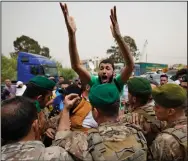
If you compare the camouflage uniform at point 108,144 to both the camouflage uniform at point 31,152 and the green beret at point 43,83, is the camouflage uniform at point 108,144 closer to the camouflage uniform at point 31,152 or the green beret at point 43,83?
the camouflage uniform at point 31,152

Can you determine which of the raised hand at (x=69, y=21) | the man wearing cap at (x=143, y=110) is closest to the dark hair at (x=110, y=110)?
the man wearing cap at (x=143, y=110)

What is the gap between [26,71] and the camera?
1591cm

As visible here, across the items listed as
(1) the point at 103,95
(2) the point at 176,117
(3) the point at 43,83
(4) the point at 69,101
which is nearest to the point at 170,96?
(2) the point at 176,117

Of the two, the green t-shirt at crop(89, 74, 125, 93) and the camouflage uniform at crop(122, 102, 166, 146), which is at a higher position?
the green t-shirt at crop(89, 74, 125, 93)

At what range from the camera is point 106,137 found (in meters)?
1.70

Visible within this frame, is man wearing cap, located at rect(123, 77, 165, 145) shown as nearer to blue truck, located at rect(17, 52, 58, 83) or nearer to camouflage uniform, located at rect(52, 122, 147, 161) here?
camouflage uniform, located at rect(52, 122, 147, 161)

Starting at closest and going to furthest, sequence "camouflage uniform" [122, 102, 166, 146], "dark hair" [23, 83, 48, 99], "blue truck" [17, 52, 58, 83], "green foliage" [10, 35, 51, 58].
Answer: "camouflage uniform" [122, 102, 166, 146] → "dark hair" [23, 83, 48, 99] → "blue truck" [17, 52, 58, 83] → "green foliage" [10, 35, 51, 58]

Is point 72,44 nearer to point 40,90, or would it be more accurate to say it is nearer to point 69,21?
point 69,21

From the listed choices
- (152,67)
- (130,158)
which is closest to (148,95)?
(130,158)

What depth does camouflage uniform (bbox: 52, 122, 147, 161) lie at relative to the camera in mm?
1595

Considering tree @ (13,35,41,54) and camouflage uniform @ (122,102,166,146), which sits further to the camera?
tree @ (13,35,41,54)

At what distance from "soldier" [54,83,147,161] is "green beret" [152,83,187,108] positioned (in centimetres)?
29

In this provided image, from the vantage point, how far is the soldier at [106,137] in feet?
5.28

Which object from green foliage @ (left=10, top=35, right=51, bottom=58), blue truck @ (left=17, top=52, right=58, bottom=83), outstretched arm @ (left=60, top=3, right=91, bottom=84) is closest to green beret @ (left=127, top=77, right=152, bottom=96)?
outstretched arm @ (left=60, top=3, right=91, bottom=84)
